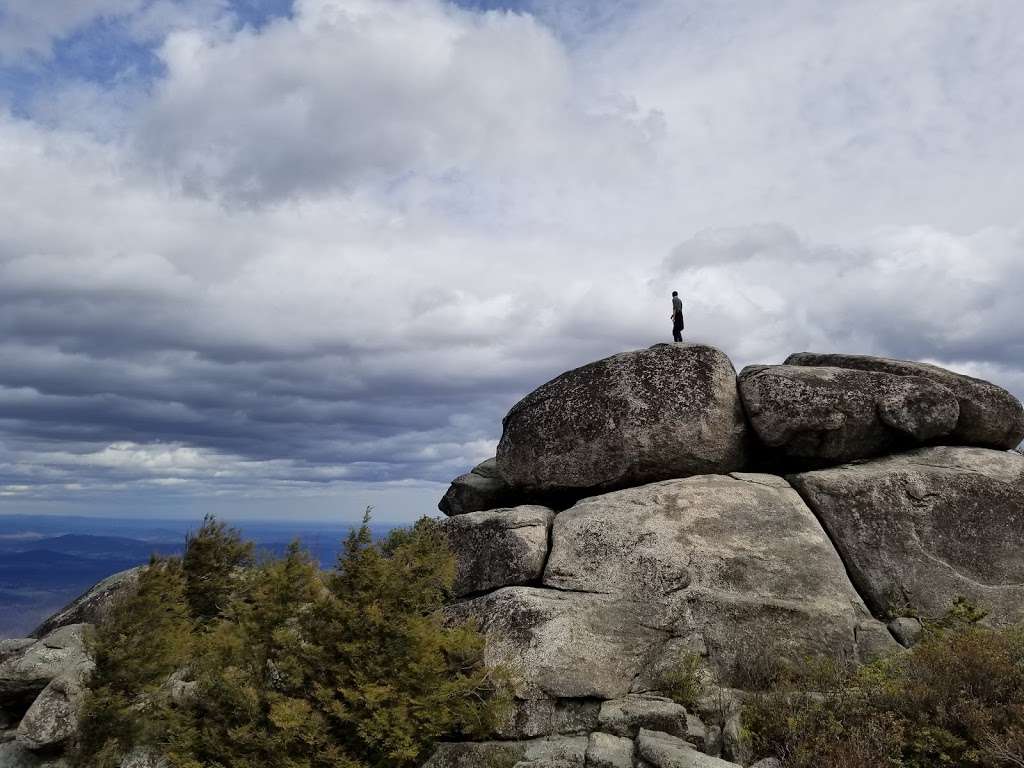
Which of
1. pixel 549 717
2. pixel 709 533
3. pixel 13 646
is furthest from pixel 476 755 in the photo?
pixel 13 646

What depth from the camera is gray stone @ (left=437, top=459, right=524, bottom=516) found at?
25.2m

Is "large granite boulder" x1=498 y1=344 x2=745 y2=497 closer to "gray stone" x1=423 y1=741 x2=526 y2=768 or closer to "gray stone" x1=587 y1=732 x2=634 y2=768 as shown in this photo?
"gray stone" x1=423 y1=741 x2=526 y2=768

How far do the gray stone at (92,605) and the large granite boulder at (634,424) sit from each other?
43.3 ft

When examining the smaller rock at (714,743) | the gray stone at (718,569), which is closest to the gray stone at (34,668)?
the gray stone at (718,569)

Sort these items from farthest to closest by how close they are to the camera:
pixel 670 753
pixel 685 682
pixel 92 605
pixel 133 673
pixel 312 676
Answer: pixel 92 605
pixel 133 673
pixel 685 682
pixel 312 676
pixel 670 753

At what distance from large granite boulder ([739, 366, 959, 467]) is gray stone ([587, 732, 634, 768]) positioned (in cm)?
1183

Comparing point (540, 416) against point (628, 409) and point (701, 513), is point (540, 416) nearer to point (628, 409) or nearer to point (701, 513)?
point (628, 409)

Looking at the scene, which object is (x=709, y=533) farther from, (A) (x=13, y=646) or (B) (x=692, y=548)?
(A) (x=13, y=646)

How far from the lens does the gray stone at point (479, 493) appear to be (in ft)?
82.8

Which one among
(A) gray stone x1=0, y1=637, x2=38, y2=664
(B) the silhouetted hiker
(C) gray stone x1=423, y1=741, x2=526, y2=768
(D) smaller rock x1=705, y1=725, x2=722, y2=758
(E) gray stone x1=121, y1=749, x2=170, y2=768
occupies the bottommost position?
(E) gray stone x1=121, y1=749, x2=170, y2=768

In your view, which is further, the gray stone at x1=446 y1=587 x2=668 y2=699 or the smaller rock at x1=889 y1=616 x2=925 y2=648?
the smaller rock at x1=889 y1=616 x2=925 y2=648

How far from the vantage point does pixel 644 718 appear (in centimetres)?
1377

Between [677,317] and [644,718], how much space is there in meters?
16.7

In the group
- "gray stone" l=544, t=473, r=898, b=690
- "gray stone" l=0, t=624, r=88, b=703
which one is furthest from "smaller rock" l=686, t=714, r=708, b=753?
"gray stone" l=0, t=624, r=88, b=703
